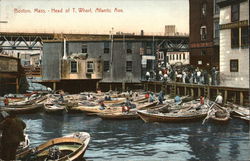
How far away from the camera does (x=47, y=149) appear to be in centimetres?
1530

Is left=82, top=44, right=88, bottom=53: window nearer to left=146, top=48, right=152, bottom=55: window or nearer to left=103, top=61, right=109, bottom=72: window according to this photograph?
left=103, top=61, right=109, bottom=72: window

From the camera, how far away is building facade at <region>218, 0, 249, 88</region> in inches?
1270

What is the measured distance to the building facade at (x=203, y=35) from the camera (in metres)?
47.3

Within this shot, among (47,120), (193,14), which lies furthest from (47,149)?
(193,14)

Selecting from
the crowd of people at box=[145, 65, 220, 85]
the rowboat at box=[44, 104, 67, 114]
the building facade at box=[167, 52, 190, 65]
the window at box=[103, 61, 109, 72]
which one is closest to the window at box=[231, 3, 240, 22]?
the crowd of people at box=[145, 65, 220, 85]

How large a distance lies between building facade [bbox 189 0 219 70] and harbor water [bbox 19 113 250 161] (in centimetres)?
2024

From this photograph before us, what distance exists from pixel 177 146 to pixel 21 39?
65.5 metres

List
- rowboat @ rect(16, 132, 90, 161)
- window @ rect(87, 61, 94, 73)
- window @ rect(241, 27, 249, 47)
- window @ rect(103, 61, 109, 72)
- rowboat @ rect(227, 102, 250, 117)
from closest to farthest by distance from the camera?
1. rowboat @ rect(16, 132, 90, 161)
2. rowboat @ rect(227, 102, 250, 117)
3. window @ rect(241, 27, 249, 47)
4. window @ rect(87, 61, 94, 73)
5. window @ rect(103, 61, 109, 72)

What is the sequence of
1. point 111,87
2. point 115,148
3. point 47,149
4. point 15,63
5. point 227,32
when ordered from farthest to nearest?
point 15,63, point 111,87, point 227,32, point 115,148, point 47,149

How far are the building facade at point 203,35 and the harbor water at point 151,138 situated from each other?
20.2 metres

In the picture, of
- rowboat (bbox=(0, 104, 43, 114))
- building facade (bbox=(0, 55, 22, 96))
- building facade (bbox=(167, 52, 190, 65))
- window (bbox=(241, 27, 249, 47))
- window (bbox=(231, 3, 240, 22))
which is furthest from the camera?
building facade (bbox=(167, 52, 190, 65))

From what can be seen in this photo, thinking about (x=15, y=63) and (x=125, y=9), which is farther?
(x=15, y=63)

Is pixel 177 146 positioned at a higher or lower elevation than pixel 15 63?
lower

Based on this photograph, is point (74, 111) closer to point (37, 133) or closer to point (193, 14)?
point (37, 133)
